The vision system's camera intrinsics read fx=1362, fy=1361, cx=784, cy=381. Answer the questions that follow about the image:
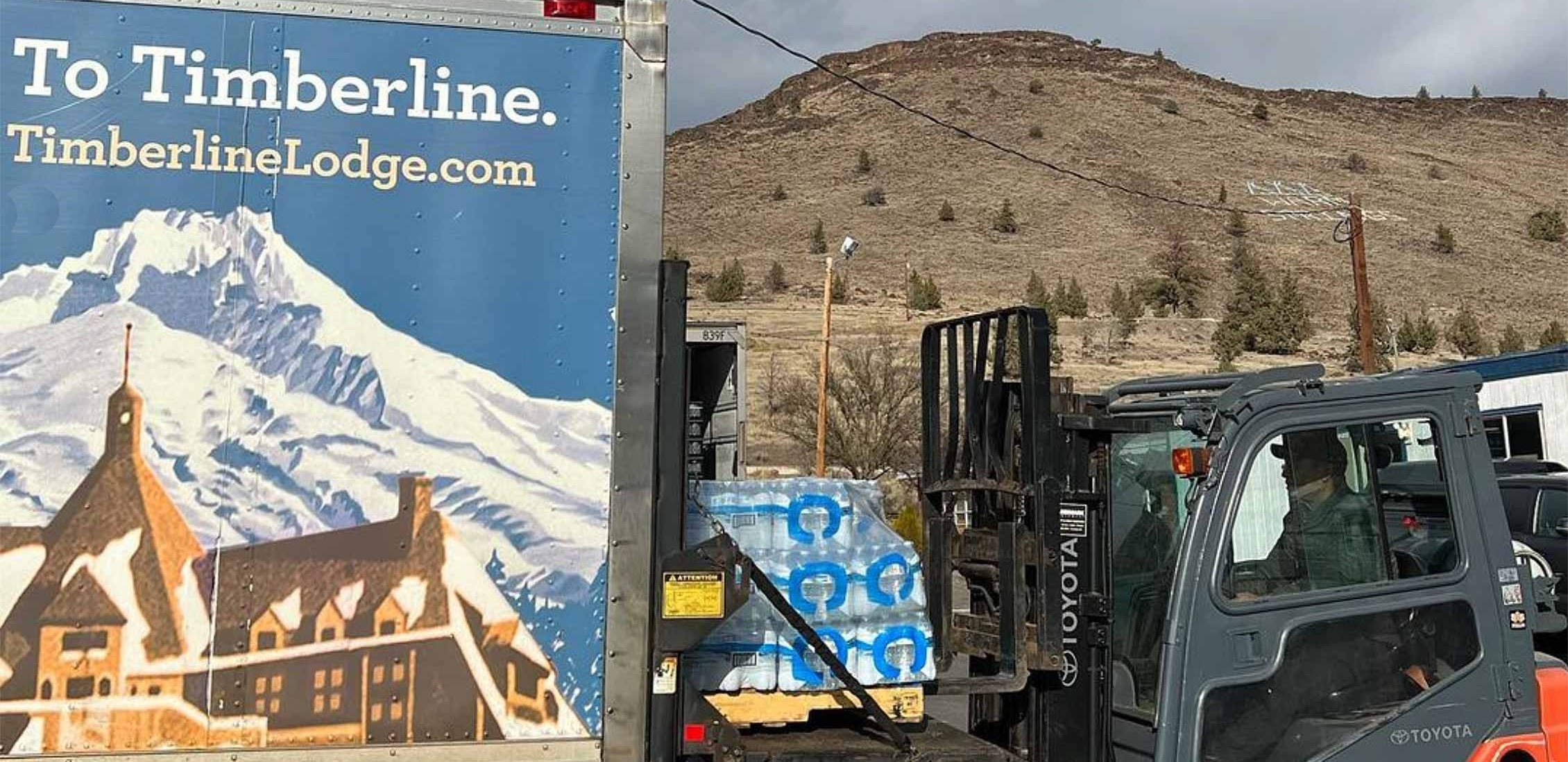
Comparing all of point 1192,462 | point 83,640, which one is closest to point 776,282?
point 1192,462

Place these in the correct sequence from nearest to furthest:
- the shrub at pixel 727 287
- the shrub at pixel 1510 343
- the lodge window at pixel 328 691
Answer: the lodge window at pixel 328 691, the shrub at pixel 1510 343, the shrub at pixel 727 287

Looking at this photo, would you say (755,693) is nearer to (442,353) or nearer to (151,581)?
(442,353)

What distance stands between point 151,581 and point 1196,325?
46067mm

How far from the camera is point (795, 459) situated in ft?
96.0

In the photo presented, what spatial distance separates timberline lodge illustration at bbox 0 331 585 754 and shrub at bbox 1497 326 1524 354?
45.8 m

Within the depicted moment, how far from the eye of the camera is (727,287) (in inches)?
1948

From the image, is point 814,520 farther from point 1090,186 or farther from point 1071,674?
point 1090,186

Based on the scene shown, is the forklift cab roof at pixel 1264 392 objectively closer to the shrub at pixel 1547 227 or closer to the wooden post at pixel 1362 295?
the wooden post at pixel 1362 295

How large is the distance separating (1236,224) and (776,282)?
25729mm

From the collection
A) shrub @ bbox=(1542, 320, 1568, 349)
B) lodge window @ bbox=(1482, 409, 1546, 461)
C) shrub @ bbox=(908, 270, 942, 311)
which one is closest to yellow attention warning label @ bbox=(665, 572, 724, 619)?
lodge window @ bbox=(1482, 409, 1546, 461)

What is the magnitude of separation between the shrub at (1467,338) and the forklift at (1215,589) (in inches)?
1740

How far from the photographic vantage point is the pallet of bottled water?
4.39 meters

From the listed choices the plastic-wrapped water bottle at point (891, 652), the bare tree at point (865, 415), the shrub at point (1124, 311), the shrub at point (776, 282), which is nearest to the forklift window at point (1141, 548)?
the plastic-wrapped water bottle at point (891, 652)

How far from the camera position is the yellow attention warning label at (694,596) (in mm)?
3979
